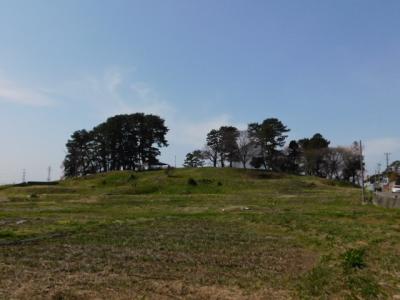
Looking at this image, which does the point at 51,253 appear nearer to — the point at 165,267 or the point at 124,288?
the point at 165,267

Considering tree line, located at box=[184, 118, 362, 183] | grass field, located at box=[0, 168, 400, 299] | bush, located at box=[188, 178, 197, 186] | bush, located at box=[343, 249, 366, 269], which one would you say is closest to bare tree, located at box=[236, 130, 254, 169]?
tree line, located at box=[184, 118, 362, 183]

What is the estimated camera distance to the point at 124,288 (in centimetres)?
1023

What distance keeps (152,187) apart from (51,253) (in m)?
63.9

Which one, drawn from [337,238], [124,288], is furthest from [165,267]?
[337,238]

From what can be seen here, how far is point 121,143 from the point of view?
113 m

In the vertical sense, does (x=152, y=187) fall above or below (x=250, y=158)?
below

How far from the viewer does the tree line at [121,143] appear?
365 ft

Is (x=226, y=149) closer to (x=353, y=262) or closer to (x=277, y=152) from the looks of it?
(x=277, y=152)

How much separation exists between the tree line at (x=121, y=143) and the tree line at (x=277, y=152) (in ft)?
46.6

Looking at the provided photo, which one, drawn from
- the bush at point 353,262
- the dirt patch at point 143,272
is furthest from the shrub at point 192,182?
Result: the bush at point 353,262

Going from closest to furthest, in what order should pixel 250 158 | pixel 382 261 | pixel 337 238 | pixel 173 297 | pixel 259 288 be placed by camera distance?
1. pixel 173 297
2. pixel 259 288
3. pixel 382 261
4. pixel 337 238
5. pixel 250 158

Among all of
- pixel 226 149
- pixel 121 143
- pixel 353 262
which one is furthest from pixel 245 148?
pixel 353 262

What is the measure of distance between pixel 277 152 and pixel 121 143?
37.0 meters

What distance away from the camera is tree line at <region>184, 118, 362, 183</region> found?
360 ft
